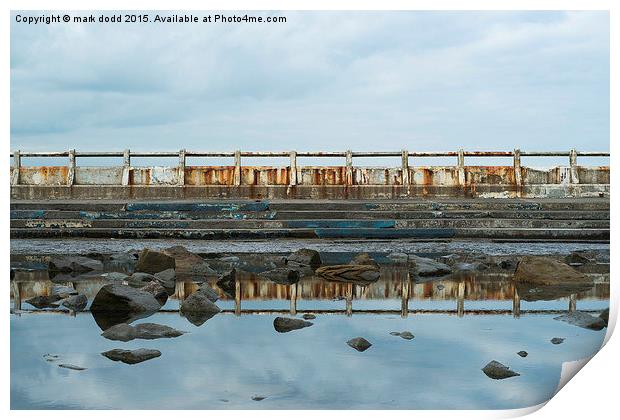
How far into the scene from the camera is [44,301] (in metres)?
7.81

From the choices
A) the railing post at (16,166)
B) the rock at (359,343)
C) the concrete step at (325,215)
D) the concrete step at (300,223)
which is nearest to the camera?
the rock at (359,343)

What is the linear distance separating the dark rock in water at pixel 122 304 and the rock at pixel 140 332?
2.44ft

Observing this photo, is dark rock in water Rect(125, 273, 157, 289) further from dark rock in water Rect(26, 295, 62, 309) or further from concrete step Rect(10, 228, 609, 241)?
concrete step Rect(10, 228, 609, 241)

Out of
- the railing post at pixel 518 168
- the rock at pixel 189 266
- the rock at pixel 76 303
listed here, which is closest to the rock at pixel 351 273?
the rock at pixel 189 266

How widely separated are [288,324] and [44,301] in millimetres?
2738

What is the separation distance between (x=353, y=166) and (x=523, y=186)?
506cm

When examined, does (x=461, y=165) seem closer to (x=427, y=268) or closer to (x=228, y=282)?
(x=427, y=268)

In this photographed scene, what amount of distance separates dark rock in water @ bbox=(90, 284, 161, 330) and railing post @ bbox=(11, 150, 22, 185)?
17.2 metres

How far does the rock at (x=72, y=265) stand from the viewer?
10391 mm

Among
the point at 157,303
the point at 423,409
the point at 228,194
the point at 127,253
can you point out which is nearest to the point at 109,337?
the point at 157,303

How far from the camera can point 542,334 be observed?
21.3 ft

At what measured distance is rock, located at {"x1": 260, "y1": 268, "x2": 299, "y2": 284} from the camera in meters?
9.50

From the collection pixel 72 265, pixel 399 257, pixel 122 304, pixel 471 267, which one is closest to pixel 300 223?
pixel 399 257

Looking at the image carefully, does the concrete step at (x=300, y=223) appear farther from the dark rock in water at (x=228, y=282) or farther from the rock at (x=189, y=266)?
the dark rock in water at (x=228, y=282)
